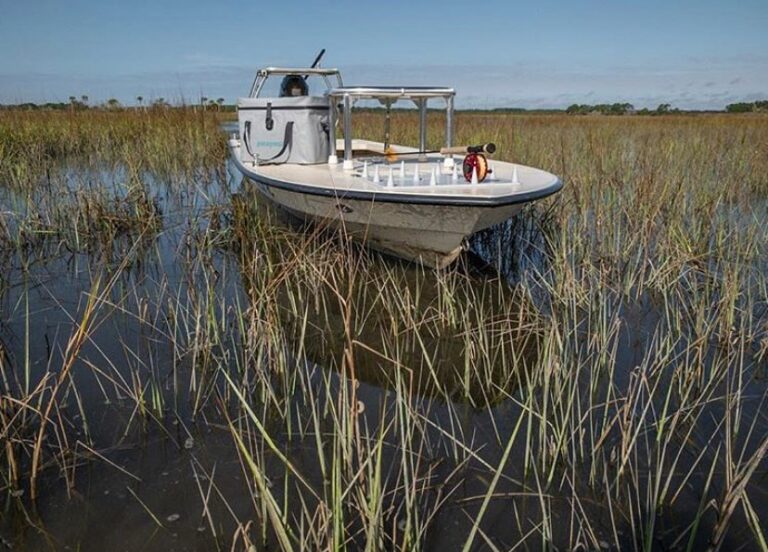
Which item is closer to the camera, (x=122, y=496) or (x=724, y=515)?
(x=724, y=515)

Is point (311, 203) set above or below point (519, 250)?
above

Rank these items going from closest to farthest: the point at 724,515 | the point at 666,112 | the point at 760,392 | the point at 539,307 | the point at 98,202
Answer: the point at 724,515
the point at 760,392
the point at 539,307
the point at 98,202
the point at 666,112

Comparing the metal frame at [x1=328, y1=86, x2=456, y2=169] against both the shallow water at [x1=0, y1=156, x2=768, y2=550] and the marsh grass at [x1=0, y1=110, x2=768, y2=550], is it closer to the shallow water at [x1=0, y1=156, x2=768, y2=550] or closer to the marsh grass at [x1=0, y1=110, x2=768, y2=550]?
the marsh grass at [x1=0, y1=110, x2=768, y2=550]

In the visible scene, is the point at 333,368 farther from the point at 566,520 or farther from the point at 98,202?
the point at 98,202

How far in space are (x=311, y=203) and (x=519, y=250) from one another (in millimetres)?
2453

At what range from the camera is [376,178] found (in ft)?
17.8

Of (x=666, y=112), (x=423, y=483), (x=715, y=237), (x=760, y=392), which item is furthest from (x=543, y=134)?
(x=666, y=112)

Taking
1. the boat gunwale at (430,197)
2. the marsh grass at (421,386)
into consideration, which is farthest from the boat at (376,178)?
the marsh grass at (421,386)

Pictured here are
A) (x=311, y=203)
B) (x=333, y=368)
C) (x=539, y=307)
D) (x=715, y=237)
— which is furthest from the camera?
(x=715, y=237)

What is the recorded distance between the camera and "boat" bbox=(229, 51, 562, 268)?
16.2 feet

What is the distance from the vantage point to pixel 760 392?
346cm

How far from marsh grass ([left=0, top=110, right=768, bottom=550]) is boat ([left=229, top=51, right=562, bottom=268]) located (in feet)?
1.82

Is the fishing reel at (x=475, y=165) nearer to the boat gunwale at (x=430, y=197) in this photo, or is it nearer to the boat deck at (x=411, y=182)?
the boat deck at (x=411, y=182)

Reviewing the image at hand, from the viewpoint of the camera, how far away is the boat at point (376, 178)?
494 cm
